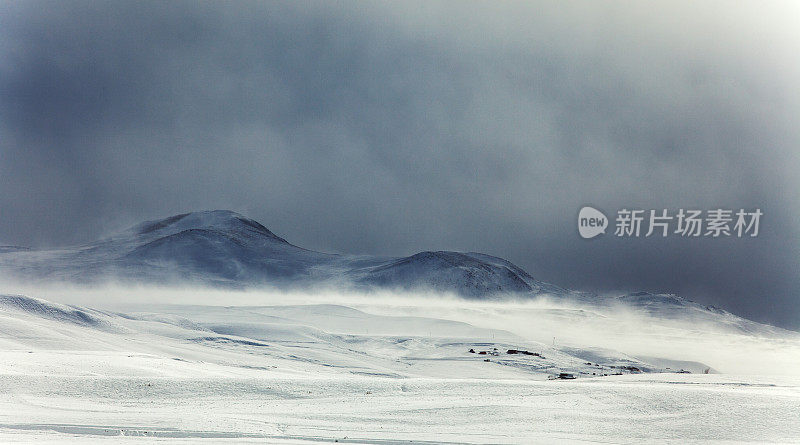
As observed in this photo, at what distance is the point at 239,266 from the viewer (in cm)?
17775

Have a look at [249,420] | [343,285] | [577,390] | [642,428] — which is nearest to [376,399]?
Result: [249,420]

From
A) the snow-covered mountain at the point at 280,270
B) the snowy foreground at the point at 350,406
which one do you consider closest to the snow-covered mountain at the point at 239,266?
the snow-covered mountain at the point at 280,270

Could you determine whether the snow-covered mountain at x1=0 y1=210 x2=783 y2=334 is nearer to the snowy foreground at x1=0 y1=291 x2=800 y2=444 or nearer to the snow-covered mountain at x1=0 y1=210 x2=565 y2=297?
the snow-covered mountain at x1=0 y1=210 x2=565 y2=297

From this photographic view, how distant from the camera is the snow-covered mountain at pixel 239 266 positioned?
16425cm

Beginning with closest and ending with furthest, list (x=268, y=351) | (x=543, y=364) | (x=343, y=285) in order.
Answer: (x=268, y=351) < (x=543, y=364) < (x=343, y=285)

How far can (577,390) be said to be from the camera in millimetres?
20672

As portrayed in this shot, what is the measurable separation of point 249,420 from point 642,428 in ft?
27.0

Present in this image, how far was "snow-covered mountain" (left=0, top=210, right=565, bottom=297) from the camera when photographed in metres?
164

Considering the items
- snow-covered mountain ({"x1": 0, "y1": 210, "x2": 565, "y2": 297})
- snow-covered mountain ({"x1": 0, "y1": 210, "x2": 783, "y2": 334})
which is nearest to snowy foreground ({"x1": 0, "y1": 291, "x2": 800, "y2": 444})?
snow-covered mountain ({"x1": 0, "y1": 210, "x2": 783, "y2": 334})

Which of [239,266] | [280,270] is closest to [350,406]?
[239,266]

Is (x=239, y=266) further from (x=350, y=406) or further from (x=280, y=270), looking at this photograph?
(x=350, y=406)

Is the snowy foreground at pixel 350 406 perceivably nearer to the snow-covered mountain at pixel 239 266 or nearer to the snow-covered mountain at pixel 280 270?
the snow-covered mountain at pixel 280 270

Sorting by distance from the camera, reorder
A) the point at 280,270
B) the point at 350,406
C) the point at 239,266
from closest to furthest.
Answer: the point at 350,406
the point at 239,266
the point at 280,270

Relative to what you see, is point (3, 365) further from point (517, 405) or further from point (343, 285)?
point (343, 285)
